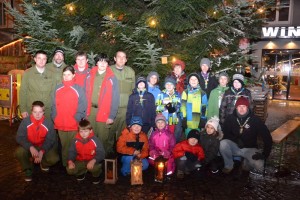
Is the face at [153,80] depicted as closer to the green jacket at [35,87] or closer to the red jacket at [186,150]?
the red jacket at [186,150]

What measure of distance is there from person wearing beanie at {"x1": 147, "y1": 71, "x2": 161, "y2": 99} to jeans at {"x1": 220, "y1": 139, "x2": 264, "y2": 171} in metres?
1.71

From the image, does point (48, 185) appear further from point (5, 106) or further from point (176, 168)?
point (5, 106)

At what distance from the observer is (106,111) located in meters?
5.83

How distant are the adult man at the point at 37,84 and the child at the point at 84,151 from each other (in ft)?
3.92

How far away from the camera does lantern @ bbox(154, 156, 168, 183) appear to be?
17.2 ft

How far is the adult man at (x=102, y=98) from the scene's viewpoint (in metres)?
5.80

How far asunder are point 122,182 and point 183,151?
4.33 feet

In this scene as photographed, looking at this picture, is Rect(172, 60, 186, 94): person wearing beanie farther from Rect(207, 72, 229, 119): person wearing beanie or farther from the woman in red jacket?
the woman in red jacket

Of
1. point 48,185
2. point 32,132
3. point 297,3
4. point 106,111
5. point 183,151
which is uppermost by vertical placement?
point 297,3

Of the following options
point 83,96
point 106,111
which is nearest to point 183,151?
point 106,111

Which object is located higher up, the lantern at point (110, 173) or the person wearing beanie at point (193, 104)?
the person wearing beanie at point (193, 104)

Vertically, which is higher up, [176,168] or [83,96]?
[83,96]

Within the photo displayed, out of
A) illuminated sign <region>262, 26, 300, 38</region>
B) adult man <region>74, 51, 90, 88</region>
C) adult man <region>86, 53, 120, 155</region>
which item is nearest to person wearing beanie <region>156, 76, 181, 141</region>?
adult man <region>86, 53, 120, 155</region>

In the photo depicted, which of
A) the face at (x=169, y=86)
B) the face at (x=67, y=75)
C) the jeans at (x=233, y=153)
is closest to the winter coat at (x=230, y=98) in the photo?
the jeans at (x=233, y=153)
